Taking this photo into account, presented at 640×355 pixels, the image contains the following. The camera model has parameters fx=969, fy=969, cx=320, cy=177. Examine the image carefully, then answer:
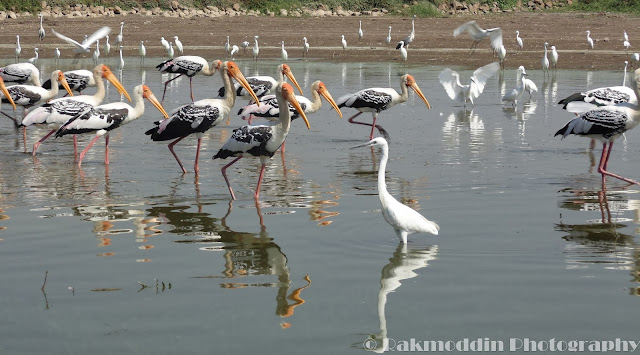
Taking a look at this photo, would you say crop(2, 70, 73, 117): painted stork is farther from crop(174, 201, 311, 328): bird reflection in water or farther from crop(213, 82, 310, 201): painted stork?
crop(174, 201, 311, 328): bird reflection in water

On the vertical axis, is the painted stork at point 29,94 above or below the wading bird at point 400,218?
above

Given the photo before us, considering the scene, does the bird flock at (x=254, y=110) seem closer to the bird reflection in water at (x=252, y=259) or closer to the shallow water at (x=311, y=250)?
the shallow water at (x=311, y=250)

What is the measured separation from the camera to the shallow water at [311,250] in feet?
20.9

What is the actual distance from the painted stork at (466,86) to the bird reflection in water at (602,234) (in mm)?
8679

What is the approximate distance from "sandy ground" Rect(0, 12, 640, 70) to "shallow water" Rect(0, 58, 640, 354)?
1847 cm

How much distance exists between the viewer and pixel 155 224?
31.0ft

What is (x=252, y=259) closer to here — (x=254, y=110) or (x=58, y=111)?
Answer: (x=58, y=111)

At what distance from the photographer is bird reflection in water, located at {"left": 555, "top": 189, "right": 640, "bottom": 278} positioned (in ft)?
25.8

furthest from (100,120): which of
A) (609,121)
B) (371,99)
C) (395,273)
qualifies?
(395,273)

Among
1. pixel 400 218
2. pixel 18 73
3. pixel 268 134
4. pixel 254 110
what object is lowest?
pixel 400 218

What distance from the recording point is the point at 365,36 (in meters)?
41.9

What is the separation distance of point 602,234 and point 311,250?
2726 millimetres

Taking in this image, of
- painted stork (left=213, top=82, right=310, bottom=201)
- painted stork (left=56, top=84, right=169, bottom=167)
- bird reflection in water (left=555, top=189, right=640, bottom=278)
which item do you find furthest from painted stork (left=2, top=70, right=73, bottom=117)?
bird reflection in water (left=555, top=189, right=640, bottom=278)

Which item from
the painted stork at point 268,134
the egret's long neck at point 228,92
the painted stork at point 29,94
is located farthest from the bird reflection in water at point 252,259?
the painted stork at point 29,94
